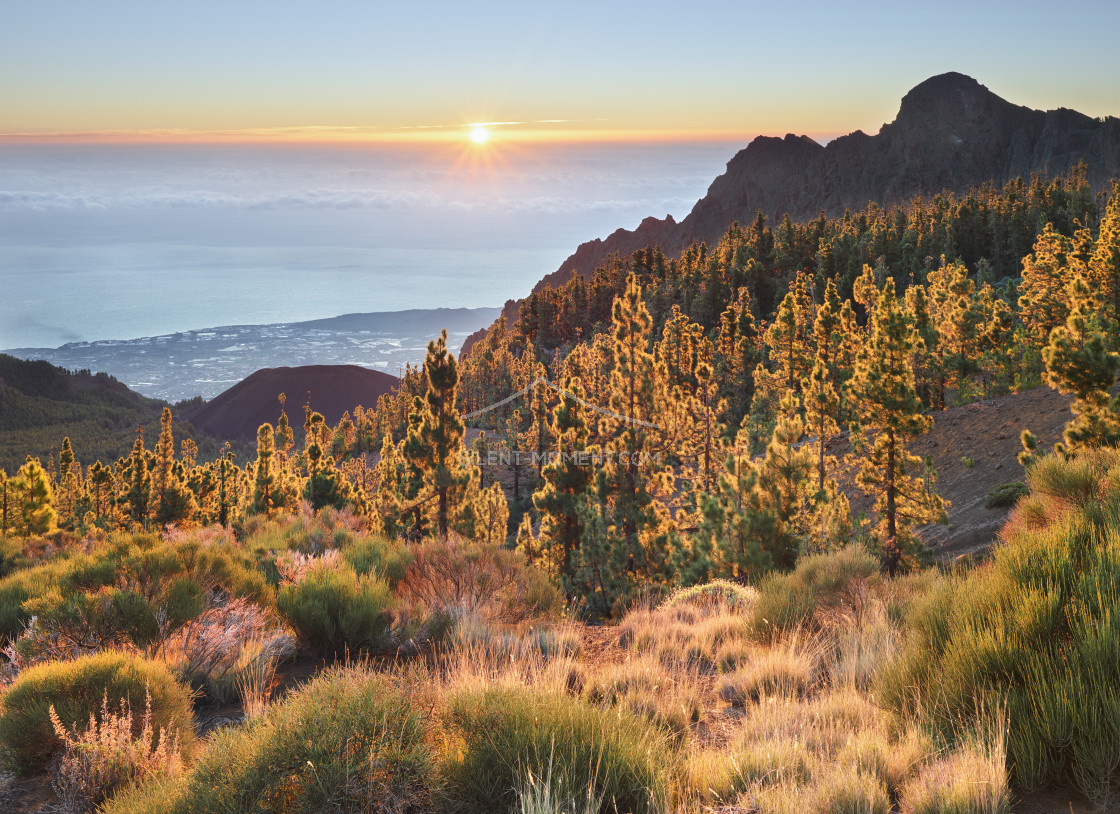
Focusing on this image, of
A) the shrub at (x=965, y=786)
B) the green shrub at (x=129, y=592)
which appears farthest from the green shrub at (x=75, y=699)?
the shrub at (x=965, y=786)

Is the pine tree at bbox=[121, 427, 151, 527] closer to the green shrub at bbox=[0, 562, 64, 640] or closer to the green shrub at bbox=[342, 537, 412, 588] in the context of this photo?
the green shrub at bbox=[0, 562, 64, 640]

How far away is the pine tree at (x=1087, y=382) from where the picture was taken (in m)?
13.8

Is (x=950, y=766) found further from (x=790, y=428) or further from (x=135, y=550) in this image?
(x=790, y=428)

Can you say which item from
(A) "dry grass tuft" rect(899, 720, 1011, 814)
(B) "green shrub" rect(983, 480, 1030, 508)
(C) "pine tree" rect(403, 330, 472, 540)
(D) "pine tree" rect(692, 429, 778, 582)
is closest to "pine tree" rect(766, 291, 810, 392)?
(B) "green shrub" rect(983, 480, 1030, 508)

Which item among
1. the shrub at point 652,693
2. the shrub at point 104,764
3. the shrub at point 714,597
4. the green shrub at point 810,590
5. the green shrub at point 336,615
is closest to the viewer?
the shrub at point 104,764

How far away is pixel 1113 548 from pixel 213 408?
666ft

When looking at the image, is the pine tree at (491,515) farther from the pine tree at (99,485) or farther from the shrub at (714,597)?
the pine tree at (99,485)

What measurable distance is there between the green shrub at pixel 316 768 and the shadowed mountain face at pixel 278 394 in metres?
171

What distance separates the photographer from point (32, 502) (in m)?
34.7

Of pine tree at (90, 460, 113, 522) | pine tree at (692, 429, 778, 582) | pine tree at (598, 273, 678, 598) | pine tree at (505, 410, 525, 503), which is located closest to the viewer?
pine tree at (692, 429, 778, 582)

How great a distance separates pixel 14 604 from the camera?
9.91 metres

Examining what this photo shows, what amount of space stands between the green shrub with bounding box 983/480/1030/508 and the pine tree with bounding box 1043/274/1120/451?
5510mm

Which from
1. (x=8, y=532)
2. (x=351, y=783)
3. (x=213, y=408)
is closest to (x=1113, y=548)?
(x=351, y=783)

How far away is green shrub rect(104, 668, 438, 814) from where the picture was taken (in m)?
3.40
